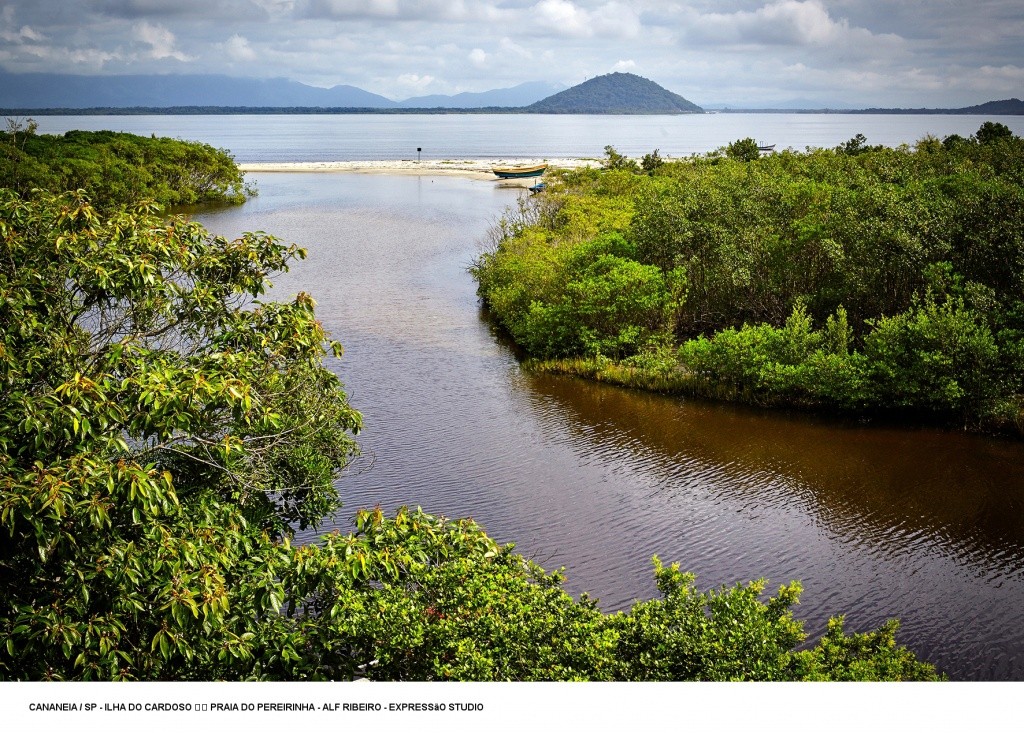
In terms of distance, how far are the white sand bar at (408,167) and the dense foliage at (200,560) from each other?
69.4 m

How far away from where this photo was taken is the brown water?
1260 cm

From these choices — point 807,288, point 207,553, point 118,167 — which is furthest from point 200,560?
point 118,167

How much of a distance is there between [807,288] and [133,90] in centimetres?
1622

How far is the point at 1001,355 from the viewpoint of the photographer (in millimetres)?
18453

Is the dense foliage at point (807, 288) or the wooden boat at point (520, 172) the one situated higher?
the wooden boat at point (520, 172)

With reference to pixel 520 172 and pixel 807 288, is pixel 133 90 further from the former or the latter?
pixel 520 172

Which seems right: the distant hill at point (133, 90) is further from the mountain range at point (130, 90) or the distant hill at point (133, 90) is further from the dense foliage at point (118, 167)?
the dense foliage at point (118, 167)

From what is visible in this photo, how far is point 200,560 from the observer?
6.73m

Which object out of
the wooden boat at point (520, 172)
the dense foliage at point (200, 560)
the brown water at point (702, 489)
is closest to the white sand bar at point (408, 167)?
the wooden boat at point (520, 172)

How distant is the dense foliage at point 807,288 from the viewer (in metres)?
18.9

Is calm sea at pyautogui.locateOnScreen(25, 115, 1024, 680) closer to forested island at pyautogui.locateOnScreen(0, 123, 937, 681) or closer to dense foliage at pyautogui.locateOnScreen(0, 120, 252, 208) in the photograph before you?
forested island at pyautogui.locateOnScreen(0, 123, 937, 681)

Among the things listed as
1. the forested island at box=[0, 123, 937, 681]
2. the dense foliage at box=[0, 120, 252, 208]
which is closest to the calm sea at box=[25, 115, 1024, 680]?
the forested island at box=[0, 123, 937, 681]

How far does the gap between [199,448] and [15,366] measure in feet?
6.91
